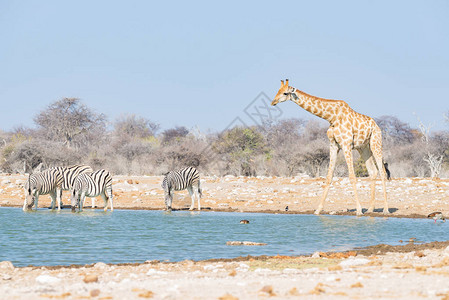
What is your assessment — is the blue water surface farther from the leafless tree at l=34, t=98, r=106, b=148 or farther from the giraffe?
the leafless tree at l=34, t=98, r=106, b=148

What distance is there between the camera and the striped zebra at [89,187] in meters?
21.5

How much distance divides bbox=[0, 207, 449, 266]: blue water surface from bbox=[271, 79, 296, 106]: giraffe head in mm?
3445

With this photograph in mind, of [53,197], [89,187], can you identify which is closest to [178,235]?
[89,187]

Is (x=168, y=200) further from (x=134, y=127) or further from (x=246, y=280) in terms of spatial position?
(x=134, y=127)

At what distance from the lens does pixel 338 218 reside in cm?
1845

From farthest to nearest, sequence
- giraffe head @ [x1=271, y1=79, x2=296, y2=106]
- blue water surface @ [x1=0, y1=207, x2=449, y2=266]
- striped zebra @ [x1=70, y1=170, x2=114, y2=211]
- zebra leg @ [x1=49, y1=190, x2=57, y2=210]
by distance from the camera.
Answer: zebra leg @ [x1=49, y1=190, x2=57, y2=210], striped zebra @ [x1=70, y1=170, x2=114, y2=211], giraffe head @ [x1=271, y1=79, x2=296, y2=106], blue water surface @ [x1=0, y1=207, x2=449, y2=266]

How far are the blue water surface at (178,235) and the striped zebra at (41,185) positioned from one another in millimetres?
1817

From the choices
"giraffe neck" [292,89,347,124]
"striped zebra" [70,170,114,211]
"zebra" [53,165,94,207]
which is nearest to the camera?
"giraffe neck" [292,89,347,124]

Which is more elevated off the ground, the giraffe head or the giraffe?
the giraffe head

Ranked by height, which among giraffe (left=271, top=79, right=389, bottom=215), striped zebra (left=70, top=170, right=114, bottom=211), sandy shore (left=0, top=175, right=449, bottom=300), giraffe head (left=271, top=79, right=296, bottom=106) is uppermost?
giraffe head (left=271, top=79, right=296, bottom=106)

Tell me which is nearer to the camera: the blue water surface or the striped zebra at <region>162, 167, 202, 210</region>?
the blue water surface

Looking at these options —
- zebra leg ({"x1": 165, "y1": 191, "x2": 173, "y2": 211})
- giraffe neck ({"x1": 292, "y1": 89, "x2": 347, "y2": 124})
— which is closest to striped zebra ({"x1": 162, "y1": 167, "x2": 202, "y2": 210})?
zebra leg ({"x1": 165, "y1": 191, "x2": 173, "y2": 211})

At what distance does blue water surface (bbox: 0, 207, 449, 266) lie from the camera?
1156 centimetres

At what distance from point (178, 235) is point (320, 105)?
23.6 ft
